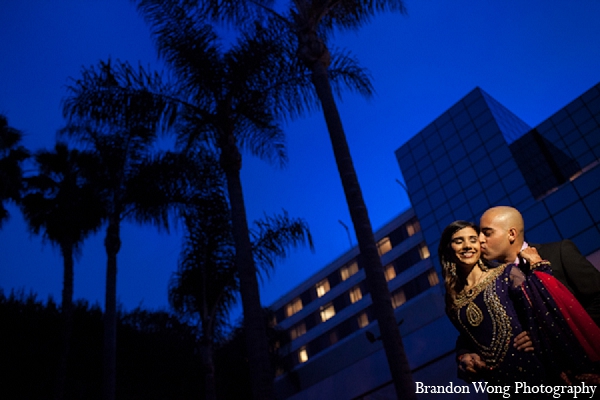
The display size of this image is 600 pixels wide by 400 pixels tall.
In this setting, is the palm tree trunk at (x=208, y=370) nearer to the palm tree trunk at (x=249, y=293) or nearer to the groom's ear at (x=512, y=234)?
the palm tree trunk at (x=249, y=293)

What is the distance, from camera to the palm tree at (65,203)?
14.3 meters

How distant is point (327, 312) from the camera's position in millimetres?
47188

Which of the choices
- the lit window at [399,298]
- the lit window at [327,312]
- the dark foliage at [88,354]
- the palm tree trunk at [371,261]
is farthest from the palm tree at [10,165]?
the lit window at [327,312]

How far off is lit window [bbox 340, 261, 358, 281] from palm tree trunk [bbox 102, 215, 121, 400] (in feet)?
115

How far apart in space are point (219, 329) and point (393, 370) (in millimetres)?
9628

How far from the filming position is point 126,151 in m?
13.5

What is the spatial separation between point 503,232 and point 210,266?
39.6ft

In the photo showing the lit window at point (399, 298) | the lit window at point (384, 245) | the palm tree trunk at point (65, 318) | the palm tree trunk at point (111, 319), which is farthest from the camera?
the lit window at point (384, 245)

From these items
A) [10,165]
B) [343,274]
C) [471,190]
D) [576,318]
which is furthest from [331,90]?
[343,274]

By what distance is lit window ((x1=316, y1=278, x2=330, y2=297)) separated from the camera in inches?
1905

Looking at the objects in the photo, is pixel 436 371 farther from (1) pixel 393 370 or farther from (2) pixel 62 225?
(2) pixel 62 225

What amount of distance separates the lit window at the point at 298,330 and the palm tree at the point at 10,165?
3830cm

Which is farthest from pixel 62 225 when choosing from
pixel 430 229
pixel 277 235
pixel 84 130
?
pixel 430 229

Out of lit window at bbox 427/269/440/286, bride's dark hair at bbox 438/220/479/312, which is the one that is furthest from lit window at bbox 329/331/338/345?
bride's dark hair at bbox 438/220/479/312
